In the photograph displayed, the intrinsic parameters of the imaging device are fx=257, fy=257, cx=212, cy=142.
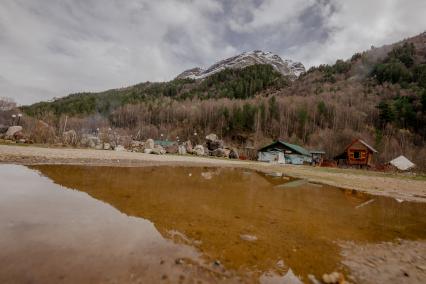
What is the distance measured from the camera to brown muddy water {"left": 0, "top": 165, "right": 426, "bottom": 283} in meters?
3.76

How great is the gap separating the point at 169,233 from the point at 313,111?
9702cm

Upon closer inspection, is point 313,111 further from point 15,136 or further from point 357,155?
point 15,136

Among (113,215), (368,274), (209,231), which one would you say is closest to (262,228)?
(209,231)

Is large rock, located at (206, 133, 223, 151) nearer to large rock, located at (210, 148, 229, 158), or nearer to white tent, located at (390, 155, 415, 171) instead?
large rock, located at (210, 148, 229, 158)

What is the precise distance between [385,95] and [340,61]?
55398mm

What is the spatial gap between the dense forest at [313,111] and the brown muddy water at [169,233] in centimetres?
5902

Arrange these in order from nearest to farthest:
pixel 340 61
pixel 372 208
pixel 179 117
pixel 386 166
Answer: pixel 372 208 < pixel 386 166 < pixel 179 117 < pixel 340 61

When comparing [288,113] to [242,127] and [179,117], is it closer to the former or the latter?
[242,127]

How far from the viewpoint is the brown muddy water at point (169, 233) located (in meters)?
3.76

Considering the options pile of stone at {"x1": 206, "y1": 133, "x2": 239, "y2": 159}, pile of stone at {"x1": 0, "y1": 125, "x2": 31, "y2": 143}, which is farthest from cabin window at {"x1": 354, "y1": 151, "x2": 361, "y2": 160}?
pile of stone at {"x1": 0, "y1": 125, "x2": 31, "y2": 143}

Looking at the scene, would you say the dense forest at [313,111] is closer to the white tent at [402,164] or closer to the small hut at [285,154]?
the white tent at [402,164]

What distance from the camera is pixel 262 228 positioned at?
649 cm

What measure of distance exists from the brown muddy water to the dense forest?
59.0 meters

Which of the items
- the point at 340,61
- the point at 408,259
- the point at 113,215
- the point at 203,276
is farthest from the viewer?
the point at 340,61
